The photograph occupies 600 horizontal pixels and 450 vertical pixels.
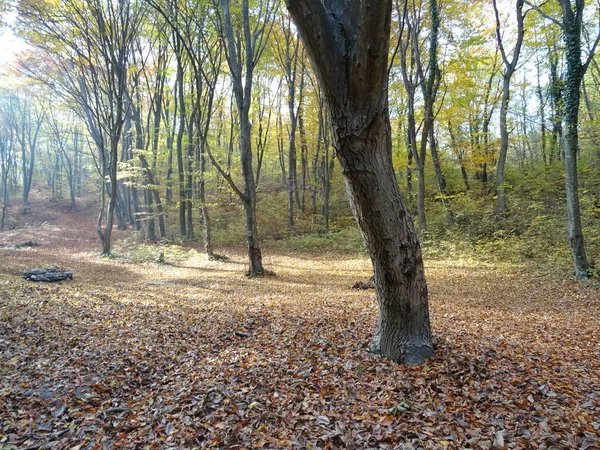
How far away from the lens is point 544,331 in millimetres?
4863

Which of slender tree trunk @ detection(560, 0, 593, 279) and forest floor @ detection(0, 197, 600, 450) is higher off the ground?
slender tree trunk @ detection(560, 0, 593, 279)

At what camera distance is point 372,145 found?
2.96 m

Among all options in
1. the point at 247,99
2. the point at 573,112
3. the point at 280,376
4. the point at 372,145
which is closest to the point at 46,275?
the point at 247,99

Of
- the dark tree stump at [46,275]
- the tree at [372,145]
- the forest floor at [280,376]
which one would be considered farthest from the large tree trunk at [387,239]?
the dark tree stump at [46,275]

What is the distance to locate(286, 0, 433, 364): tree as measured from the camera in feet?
8.80

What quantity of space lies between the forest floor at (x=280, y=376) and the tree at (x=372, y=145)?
0.47 m

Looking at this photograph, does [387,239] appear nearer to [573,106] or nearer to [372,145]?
[372,145]

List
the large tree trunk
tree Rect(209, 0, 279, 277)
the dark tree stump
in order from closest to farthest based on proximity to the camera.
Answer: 1. the large tree trunk
2. the dark tree stump
3. tree Rect(209, 0, 279, 277)

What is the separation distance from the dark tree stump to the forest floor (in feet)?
3.16

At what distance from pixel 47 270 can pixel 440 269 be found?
11496 mm

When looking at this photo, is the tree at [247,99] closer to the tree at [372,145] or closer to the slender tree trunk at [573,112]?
the tree at [372,145]

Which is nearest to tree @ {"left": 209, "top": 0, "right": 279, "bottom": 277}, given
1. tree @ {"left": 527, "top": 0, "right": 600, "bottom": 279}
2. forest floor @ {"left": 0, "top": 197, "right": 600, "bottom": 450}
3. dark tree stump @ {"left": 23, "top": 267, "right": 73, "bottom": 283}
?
forest floor @ {"left": 0, "top": 197, "right": 600, "bottom": 450}

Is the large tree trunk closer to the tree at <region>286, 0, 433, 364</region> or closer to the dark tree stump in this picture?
the tree at <region>286, 0, 433, 364</region>

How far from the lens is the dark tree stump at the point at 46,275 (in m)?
8.00
